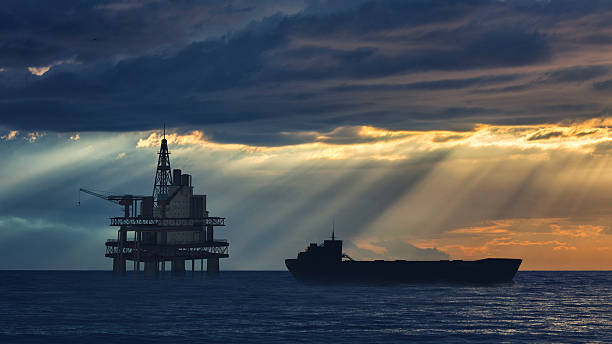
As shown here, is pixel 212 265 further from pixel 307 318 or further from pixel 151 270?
pixel 307 318

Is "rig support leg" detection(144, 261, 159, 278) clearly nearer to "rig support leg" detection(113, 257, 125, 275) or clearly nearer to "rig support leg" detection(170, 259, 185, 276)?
"rig support leg" detection(170, 259, 185, 276)

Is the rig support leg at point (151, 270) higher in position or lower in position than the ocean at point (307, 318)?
higher

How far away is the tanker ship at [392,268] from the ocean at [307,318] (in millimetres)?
20681

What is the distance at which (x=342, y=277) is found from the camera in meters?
140

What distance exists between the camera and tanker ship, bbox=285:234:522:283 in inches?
5472

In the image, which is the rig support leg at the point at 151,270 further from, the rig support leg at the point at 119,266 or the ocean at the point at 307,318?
the ocean at the point at 307,318

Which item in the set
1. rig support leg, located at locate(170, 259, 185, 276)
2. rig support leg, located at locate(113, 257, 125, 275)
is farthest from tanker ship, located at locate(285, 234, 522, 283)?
rig support leg, located at locate(113, 257, 125, 275)

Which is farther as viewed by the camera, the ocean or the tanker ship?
the tanker ship

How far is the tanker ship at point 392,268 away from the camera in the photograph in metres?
139

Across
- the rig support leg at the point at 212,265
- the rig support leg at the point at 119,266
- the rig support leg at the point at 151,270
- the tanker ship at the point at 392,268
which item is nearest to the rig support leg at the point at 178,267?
the rig support leg at the point at 212,265

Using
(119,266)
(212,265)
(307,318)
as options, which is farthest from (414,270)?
(119,266)

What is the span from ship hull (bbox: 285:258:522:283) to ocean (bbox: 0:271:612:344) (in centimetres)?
2072

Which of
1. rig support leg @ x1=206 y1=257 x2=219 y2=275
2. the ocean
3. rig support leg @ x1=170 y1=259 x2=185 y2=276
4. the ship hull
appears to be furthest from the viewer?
rig support leg @ x1=170 y1=259 x2=185 y2=276

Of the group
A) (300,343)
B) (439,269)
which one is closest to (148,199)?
(439,269)
